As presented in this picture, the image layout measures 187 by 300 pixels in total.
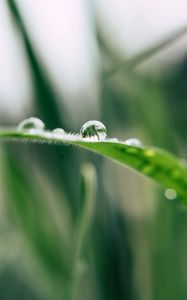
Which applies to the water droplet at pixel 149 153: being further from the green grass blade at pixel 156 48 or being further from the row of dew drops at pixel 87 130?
the green grass blade at pixel 156 48

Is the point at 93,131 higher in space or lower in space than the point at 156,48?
lower

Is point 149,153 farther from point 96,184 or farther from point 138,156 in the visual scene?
point 96,184

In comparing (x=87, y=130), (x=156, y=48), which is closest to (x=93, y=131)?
(x=87, y=130)

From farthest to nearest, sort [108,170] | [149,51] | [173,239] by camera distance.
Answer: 1. [108,170]
2. [173,239]
3. [149,51]

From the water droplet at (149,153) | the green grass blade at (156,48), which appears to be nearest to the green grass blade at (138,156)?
the water droplet at (149,153)

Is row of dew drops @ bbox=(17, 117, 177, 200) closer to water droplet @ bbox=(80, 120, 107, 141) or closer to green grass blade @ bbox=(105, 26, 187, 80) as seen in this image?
water droplet @ bbox=(80, 120, 107, 141)

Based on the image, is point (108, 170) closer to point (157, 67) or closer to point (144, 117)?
point (144, 117)

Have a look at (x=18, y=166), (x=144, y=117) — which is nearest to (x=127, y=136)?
(x=144, y=117)

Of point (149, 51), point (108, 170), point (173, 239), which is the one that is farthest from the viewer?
point (108, 170)
